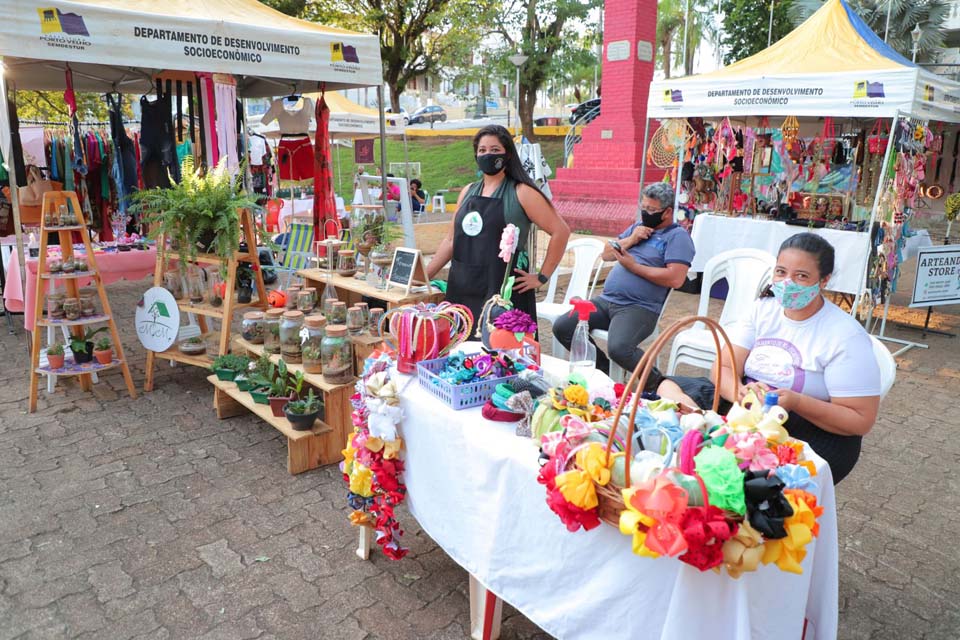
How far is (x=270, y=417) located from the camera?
11.7ft

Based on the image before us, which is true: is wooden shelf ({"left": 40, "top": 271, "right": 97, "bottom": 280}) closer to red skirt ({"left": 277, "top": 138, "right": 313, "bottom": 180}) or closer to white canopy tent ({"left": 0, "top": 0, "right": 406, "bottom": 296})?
white canopy tent ({"left": 0, "top": 0, "right": 406, "bottom": 296})

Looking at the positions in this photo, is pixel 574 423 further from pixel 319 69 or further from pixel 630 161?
pixel 630 161

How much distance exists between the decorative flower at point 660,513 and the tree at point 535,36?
23.9 m

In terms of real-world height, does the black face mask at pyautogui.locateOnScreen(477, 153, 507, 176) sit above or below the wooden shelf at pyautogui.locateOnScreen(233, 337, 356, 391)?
above

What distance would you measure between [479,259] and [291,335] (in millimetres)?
1200

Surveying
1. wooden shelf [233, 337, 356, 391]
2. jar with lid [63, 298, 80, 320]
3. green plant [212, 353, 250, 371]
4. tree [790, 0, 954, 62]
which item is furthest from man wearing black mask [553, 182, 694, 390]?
tree [790, 0, 954, 62]

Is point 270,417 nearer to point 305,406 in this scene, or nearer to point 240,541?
point 305,406

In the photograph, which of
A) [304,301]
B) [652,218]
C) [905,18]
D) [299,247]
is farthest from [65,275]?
[905,18]

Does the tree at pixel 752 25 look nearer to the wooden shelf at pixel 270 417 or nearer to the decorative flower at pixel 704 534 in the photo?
the wooden shelf at pixel 270 417

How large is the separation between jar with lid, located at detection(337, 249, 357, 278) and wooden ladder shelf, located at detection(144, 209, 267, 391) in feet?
2.24

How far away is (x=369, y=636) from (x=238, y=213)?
9.24ft

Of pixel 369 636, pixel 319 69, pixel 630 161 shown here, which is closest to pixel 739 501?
pixel 369 636

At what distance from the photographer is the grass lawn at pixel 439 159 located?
Result: 20630 mm

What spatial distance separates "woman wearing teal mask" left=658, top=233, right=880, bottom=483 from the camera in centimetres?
211
